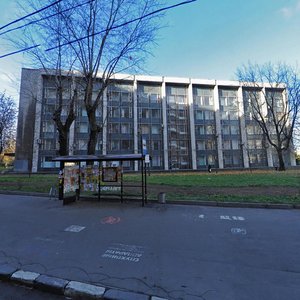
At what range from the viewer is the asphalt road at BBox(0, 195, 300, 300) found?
373cm

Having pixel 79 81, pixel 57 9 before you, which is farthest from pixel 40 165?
pixel 57 9

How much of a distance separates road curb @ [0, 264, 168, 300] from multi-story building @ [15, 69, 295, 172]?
137ft

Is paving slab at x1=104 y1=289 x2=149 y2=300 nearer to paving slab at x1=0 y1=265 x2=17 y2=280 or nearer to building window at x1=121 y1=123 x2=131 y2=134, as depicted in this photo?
paving slab at x1=0 y1=265 x2=17 y2=280

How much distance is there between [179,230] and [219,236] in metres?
1.10

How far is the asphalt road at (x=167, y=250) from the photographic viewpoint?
3.73 m

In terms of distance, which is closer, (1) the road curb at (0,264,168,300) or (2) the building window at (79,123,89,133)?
(1) the road curb at (0,264,168,300)

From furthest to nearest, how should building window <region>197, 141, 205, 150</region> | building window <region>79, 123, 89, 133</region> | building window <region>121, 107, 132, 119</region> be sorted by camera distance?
1. building window <region>197, 141, 205, 150</region>
2. building window <region>121, 107, 132, 119</region>
3. building window <region>79, 123, 89, 133</region>

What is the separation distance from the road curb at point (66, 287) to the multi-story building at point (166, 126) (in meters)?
41.9

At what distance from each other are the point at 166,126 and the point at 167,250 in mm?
45638

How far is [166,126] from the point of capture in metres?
50.2

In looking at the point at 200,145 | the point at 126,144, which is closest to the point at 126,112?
the point at 126,144

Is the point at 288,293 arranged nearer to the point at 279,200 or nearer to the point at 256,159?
the point at 279,200

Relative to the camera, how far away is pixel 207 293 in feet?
11.4

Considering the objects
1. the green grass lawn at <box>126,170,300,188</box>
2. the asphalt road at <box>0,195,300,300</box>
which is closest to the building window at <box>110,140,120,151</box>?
the green grass lawn at <box>126,170,300,188</box>
